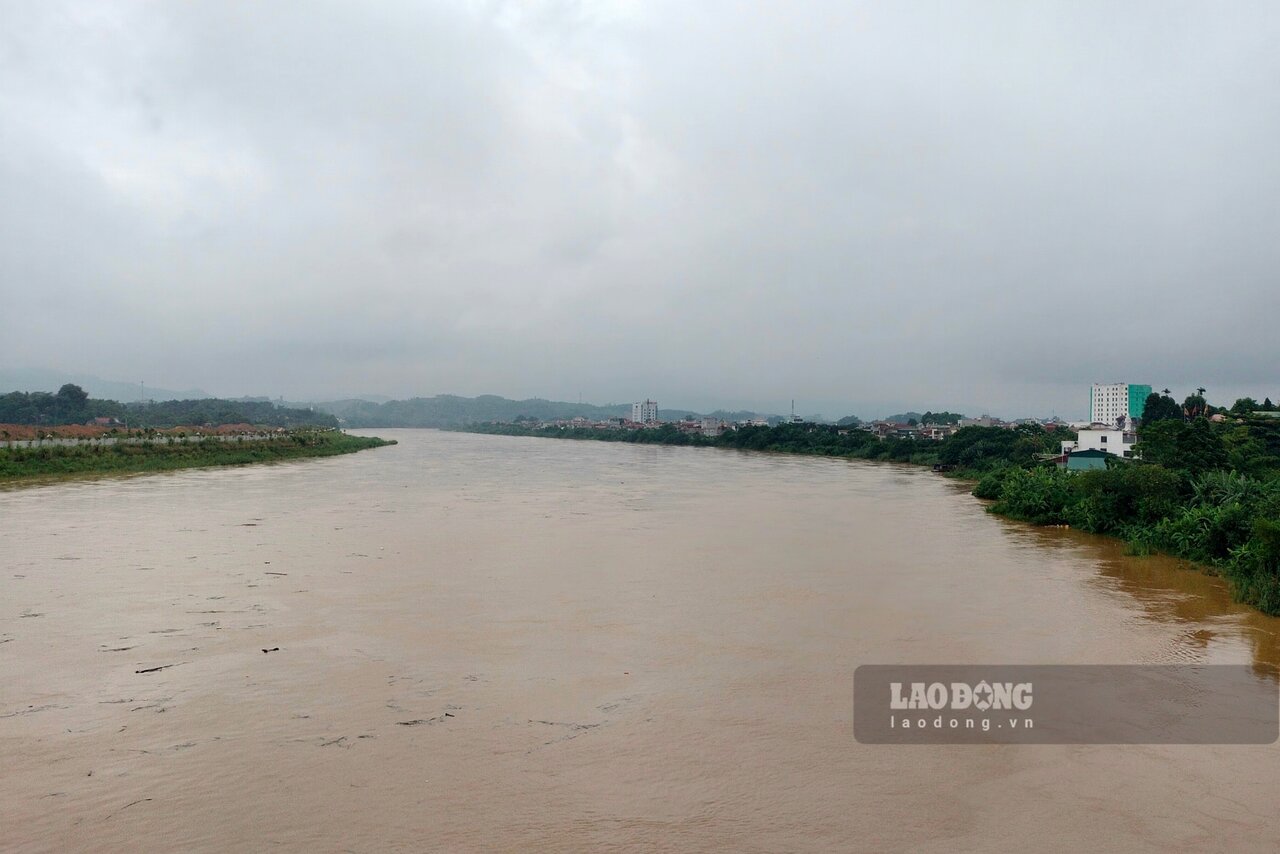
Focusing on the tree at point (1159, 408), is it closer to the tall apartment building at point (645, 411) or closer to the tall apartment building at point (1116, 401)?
the tall apartment building at point (1116, 401)

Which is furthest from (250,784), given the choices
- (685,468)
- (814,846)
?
(685,468)

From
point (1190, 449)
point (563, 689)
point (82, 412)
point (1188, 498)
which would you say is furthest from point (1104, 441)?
point (82, 412)

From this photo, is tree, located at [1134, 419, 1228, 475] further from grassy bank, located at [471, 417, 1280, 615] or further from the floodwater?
the floodwater

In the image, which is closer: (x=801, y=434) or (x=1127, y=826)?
(x=1127, y=826)

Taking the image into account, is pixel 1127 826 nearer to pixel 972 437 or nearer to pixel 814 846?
pixel 814 846

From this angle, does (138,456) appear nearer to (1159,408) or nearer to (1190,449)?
(1190,449)

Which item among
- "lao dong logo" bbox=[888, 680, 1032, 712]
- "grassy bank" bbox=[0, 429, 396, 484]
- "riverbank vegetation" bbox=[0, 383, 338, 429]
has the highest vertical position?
"riverbank vegetation" bbox=[0, 383, 338, 429]

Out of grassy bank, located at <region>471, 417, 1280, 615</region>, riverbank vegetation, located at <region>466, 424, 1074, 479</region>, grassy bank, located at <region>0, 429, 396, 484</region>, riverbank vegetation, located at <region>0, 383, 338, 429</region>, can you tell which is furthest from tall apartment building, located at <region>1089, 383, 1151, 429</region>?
riverbank vegetation, located at <region>0, 383, 338, 429</region>
